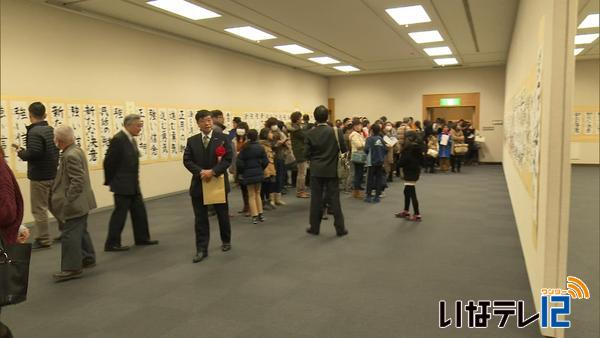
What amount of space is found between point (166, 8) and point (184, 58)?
2.33m

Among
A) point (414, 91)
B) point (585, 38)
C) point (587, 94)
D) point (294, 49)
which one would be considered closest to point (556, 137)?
point (294, 49)

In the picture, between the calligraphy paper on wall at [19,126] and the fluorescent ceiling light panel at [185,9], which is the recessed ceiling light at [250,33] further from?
the calligraphy paper on wall at [19,126]

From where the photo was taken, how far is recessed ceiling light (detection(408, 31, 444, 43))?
343 inches

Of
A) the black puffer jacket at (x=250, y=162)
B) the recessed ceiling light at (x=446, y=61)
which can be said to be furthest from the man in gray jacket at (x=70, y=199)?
the recessed ceiling light at (x=446, y=61)

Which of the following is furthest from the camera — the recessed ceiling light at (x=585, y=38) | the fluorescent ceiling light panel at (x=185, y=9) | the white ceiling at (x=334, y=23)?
the recessed ceiling light at (x=585, y=38)

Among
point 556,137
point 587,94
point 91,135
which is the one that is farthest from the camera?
point 587,94

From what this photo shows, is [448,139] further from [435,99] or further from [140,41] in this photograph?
[140,41]

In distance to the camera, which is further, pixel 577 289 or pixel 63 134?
pixel 63 134

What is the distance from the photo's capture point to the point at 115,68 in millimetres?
7379

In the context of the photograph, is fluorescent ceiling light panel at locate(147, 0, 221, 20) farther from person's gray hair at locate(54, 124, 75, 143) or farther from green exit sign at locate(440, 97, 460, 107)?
green exit sign at locate(440, 97, 460, 107)

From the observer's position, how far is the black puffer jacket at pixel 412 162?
234 inches

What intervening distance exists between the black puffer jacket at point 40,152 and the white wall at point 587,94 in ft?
46.7

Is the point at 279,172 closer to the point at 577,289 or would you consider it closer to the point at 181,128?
the point at 181,128

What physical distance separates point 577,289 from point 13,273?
4124 millimetres
